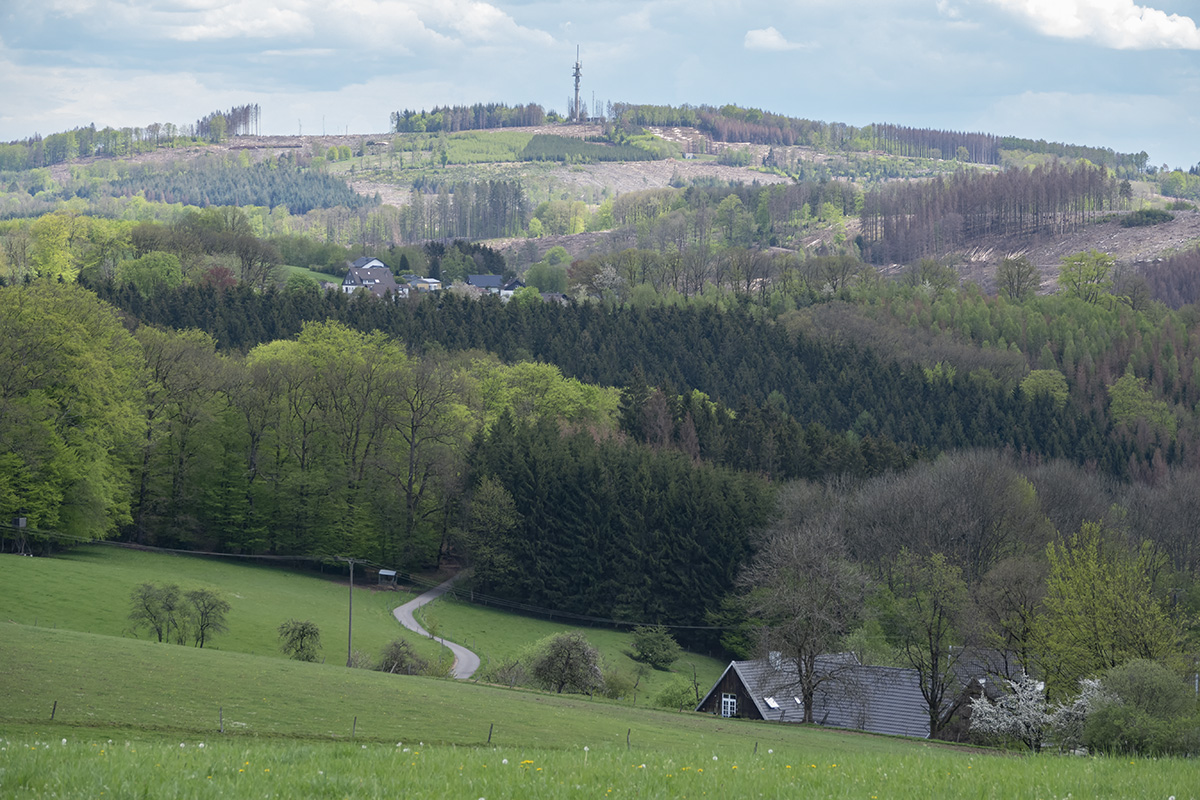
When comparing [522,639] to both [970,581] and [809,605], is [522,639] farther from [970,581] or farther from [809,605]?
[970,581]

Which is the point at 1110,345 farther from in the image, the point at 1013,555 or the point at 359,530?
the point at 359,530

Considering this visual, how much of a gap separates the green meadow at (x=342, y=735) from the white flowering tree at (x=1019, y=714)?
4437mm

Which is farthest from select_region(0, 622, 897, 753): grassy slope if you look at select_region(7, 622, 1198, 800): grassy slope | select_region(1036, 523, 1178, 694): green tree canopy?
select_region(1036, 523, 1178, 694): green tree canopy

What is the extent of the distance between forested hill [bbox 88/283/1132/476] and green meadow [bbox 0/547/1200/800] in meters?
63.0

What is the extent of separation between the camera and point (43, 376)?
66.0 metres

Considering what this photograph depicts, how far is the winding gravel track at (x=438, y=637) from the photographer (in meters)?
56.5

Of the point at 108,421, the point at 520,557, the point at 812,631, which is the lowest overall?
the point at 520,557

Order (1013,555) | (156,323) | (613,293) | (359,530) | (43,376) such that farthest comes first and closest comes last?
1. (613,293)
2. (156,323)
3. (359,530)
4. (1013,555)
5. (43,376)

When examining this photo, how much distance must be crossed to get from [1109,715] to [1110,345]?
5897 inches

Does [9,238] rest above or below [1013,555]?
above

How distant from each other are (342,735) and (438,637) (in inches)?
1475

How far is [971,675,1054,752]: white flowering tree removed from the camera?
43219 mm

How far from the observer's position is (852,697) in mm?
51438

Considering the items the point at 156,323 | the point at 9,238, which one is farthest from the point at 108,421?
the point at 9,238
